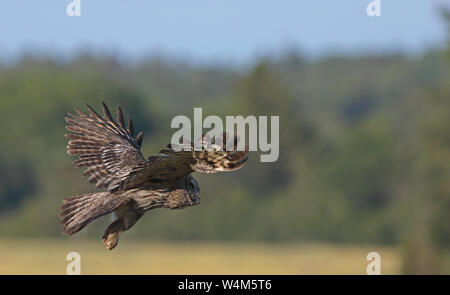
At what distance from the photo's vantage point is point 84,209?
12.3m

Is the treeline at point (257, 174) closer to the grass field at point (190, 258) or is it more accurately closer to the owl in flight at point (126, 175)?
the grass field at point (190, 258)

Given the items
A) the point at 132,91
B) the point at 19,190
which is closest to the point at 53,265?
the point at 19,190

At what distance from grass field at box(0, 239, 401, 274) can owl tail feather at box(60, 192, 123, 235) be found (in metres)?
33.4

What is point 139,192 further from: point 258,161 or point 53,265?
point 258,161

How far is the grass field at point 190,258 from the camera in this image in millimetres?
51000

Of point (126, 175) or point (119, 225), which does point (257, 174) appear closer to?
point (126, 175)

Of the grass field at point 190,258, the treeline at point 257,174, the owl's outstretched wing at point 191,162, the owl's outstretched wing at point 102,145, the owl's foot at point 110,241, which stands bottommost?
the owl's foot at point 110,241

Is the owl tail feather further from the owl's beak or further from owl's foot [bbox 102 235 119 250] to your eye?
the owl's beak

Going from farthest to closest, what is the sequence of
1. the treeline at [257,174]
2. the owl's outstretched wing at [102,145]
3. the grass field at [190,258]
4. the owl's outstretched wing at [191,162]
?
the treeline at [257,174], the grass field at [190,258], the owl's outstretched wing at [102,145], the owl's outstretched wing at [191,162]

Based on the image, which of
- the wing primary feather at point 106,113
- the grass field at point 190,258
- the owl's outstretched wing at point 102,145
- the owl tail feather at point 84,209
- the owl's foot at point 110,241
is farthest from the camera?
the grass field at point 190,258

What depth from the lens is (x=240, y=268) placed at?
5319 cm

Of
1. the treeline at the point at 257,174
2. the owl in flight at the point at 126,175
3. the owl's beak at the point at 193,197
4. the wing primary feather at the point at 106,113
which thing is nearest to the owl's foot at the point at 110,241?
the owl in flight at the point at 126,175

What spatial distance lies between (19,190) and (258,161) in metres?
18.3

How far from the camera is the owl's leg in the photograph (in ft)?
40.6
